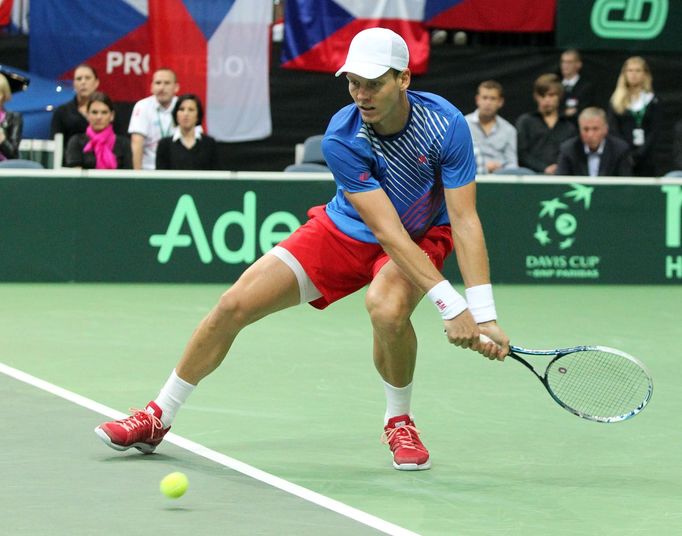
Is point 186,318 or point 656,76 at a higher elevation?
point 656,76

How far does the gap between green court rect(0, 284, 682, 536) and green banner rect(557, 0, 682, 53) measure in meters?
5.07

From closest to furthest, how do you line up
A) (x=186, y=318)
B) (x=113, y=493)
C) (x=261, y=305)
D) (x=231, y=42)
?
(x=113, y=493) < (x=261, y=305) < (x=186, y=318) < (x=231, y=42)

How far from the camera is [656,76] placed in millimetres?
14586

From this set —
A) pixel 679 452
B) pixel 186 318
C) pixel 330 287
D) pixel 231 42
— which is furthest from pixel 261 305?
pixel 231 42

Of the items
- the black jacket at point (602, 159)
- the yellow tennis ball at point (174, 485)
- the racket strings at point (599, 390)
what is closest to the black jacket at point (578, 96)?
the black jacket at point (602, 159)

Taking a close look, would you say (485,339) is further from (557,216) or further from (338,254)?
(557,216)

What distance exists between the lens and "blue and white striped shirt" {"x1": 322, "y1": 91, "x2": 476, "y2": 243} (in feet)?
17.8

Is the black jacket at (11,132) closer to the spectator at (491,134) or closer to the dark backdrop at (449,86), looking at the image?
the dark backdrop at (449,86)

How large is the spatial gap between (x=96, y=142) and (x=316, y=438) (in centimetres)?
598

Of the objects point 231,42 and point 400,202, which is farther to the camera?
point 231,42

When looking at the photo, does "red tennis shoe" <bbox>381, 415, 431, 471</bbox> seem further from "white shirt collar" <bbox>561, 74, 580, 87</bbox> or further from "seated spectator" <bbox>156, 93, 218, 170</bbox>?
"white shirt collar" <bbox>561, 74, 580, 87</bbox>

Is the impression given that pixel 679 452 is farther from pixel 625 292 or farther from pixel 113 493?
pixel 625 292

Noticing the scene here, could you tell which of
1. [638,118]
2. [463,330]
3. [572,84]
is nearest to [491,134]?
[638,118]

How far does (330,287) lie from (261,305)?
0.96ft
